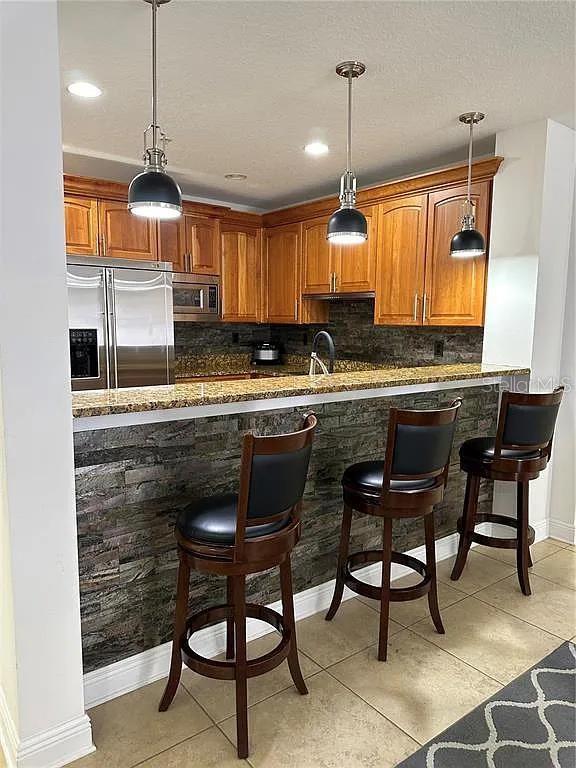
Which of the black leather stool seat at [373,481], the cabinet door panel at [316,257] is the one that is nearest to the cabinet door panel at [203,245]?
the cabinet door panel at [316,257]

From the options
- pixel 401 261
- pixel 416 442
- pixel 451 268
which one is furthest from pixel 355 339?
pixel 416 442

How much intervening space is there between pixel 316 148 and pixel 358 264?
1.10 meters

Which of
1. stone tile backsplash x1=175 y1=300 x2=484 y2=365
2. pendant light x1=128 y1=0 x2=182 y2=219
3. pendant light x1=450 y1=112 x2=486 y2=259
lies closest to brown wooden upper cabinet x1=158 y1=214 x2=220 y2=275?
stone tile backsplash x1=175 y1=300 x2=484 y2=365

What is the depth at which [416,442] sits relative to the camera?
7.25ft

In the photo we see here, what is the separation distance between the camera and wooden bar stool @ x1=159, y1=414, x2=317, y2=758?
1696mm

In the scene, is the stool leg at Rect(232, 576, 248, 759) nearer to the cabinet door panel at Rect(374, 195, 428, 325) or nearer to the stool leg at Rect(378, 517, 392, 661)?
the stool leg at Rect(378, 517, 392, 661)

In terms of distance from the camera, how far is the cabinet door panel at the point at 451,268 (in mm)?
3531

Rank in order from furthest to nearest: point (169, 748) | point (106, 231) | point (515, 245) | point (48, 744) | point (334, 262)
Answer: point (334, 262) → point (106, 231) → point (515, 245) → point (169, 748) → point (48, 744)

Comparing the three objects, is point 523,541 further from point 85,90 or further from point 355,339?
point 85,90

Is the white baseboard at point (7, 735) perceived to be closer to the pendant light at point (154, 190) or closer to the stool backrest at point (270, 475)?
the stool backrest at point (270, 475)

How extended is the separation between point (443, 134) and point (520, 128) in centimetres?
45

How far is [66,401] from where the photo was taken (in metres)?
1.64

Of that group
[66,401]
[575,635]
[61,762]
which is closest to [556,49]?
[66,401]

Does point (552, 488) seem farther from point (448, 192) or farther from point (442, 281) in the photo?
point (448, 192)
